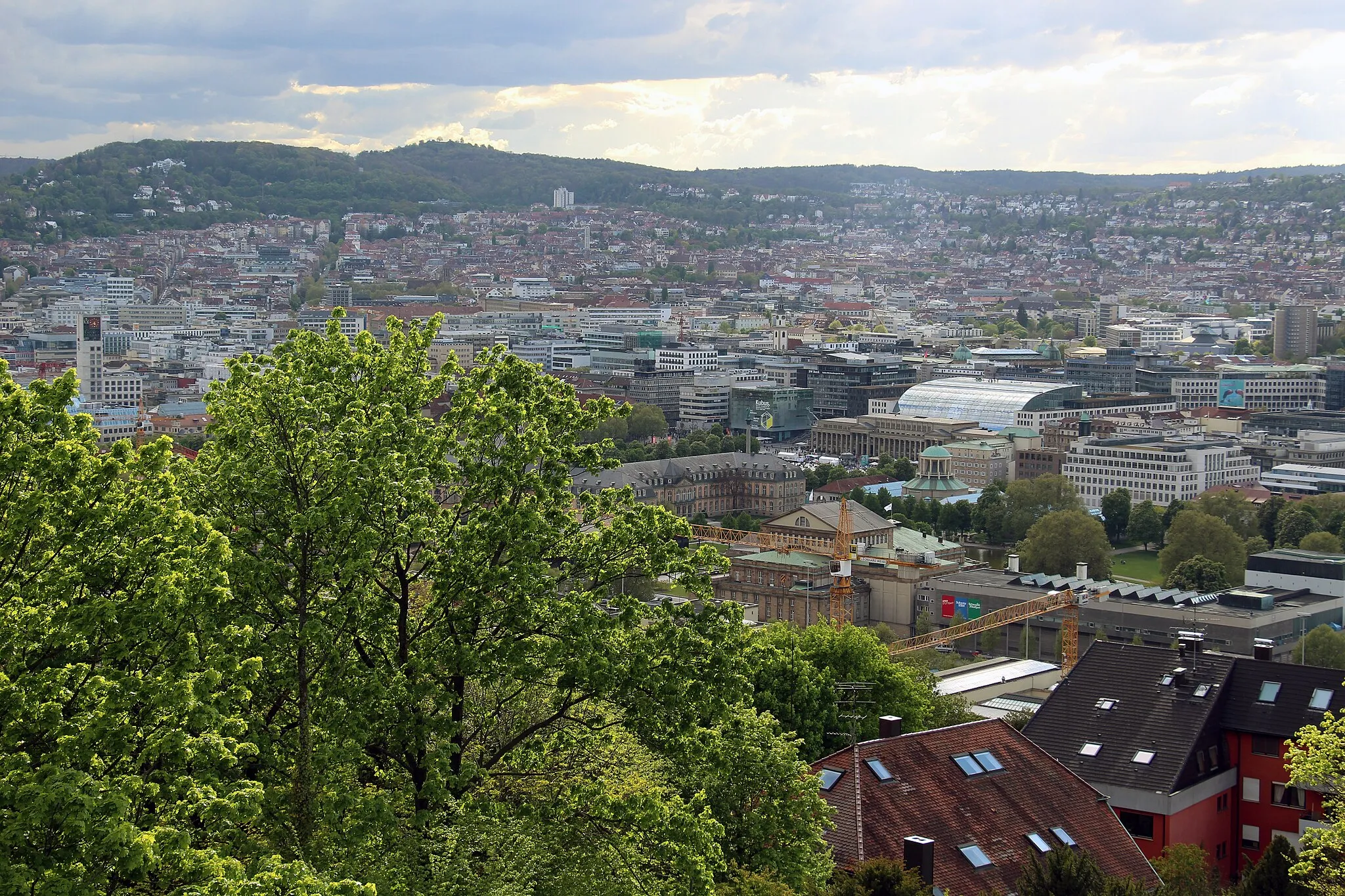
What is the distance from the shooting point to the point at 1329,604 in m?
52.4

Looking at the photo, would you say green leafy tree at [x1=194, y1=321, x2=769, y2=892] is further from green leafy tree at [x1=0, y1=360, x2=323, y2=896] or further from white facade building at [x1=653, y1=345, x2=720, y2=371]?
white facade building at [x1=653, y1=345, x2=720, y2=371]

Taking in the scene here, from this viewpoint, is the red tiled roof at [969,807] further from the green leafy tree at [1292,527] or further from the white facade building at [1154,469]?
the white facade building at [1154,469]

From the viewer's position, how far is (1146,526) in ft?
234

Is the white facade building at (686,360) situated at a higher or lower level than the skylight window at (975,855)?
lower

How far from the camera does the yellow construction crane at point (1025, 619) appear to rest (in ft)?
153

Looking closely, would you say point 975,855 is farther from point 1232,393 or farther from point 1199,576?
point 1232,393

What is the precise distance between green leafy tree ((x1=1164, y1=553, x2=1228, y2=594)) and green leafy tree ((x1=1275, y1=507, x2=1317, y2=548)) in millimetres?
10808

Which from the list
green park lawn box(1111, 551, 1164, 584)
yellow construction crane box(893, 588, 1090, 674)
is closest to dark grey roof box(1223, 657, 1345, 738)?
yellow construction crane box(893, 588, 1090, 674)

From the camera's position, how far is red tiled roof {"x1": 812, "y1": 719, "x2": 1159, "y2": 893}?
18.8 m

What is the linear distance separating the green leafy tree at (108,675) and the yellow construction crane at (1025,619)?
35867mm

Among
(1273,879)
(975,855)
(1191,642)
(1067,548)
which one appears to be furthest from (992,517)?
(1273,879)

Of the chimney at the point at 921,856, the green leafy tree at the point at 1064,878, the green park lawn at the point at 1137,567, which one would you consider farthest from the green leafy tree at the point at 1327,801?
the green park lawn at the point at 1137,567

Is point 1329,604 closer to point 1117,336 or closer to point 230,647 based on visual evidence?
point 230,647

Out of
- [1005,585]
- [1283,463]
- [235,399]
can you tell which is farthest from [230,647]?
[1283,463]
